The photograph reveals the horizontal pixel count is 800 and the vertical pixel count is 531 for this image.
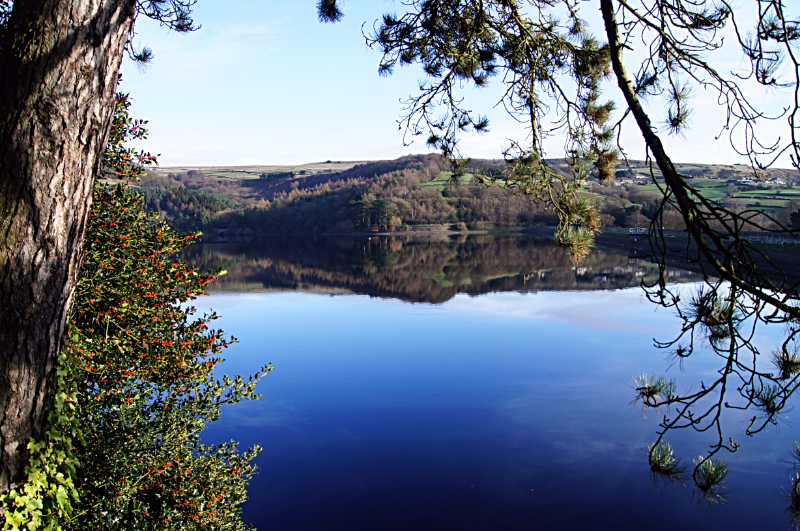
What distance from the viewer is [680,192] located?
2.18 metres

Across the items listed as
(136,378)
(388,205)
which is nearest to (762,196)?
(388,205)

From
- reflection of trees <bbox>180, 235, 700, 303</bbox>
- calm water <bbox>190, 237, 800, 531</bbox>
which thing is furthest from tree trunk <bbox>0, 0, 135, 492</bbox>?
reflection of trees <bbox>180, 235, 700, 303</bbox>

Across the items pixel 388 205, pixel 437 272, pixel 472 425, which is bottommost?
pixel 472 425

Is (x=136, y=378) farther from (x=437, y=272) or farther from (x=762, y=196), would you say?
(x=762, y=196)

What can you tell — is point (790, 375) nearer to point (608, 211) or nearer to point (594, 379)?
point (594, 379)

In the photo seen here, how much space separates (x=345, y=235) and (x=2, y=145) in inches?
2338

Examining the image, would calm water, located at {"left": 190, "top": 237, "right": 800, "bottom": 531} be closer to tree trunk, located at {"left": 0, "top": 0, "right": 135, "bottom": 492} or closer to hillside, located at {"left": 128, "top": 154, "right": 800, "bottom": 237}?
tree trunk, located at {"left": 0, "top": 0, "right": 135, "bottom": 492}

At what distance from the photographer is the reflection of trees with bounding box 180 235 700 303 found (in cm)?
2083

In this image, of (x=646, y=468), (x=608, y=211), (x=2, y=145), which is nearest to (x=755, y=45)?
(x=2, y=145)

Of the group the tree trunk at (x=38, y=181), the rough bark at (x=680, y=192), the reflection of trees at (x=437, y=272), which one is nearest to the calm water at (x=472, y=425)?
the rough bark at (x=680, y=192)

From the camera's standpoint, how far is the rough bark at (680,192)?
2062mm

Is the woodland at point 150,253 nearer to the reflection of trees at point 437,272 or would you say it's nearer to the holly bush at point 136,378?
the holly bush at point 136,378

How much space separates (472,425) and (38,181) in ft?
21.5

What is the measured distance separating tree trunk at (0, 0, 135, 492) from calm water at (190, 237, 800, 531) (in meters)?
2.18
